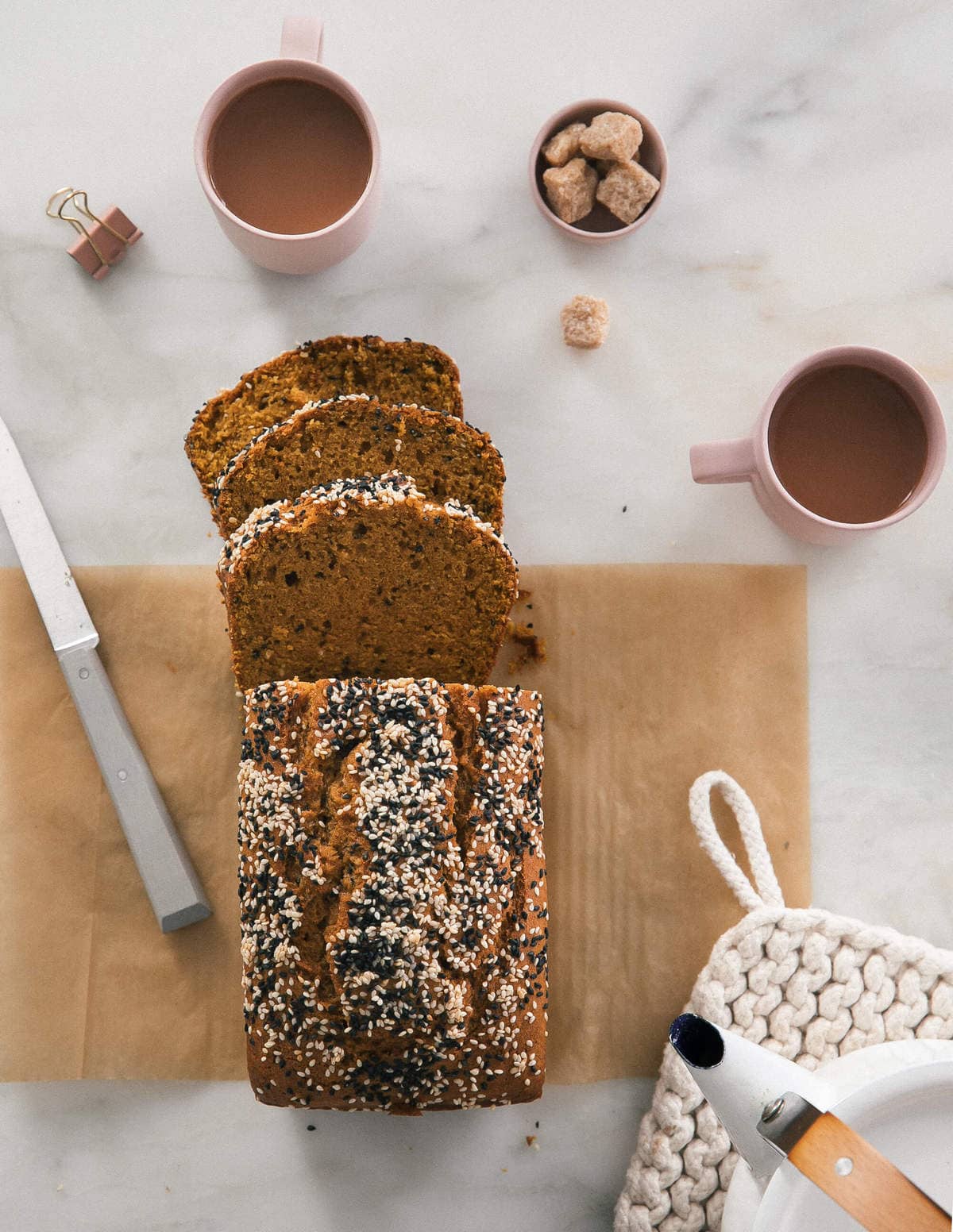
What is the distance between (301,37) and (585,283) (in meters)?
0.63

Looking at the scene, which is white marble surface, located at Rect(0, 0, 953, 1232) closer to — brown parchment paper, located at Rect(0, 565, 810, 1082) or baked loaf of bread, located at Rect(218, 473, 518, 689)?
brown parchment paper, located at Rect(0, 565, 810, 1082)

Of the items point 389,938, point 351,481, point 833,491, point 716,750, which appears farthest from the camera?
point 716,750

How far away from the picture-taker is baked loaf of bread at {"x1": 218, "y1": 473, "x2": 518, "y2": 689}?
5.20 feet

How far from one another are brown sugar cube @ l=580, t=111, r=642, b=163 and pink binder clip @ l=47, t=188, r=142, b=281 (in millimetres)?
830

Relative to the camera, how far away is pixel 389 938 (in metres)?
1.46

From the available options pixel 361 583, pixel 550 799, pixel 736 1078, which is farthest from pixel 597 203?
pixel 736 1078

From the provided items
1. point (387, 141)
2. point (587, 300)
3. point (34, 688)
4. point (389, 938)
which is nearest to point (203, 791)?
point (34, 688)

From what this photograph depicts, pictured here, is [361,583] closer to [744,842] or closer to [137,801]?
[137,801]

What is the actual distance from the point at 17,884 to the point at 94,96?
56.4 inches

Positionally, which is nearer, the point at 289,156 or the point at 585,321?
the point at 289,156

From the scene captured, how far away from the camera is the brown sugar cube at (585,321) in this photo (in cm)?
190

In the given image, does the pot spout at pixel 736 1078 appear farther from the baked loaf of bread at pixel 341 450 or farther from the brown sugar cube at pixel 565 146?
the brown sugar cube at pixel 565 146

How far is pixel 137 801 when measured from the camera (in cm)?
181

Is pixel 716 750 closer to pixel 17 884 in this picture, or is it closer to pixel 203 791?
pixel 203 791
